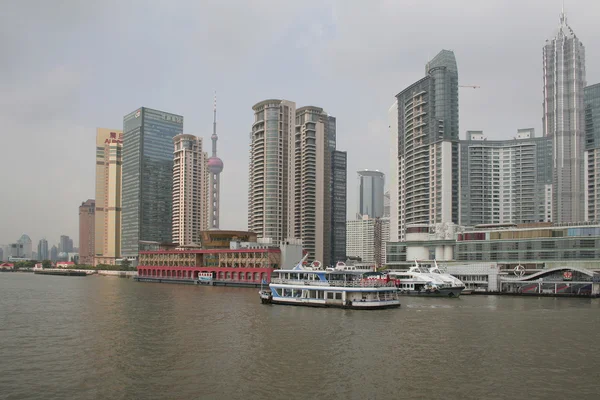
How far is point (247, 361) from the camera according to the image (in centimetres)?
3906

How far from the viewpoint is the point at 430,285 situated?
95938mm

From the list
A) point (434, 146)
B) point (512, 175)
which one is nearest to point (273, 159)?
point (434, 146)

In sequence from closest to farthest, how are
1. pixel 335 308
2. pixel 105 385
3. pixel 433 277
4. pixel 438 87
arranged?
1. pixel 105 385
2. pixel 335 308
3. pixel 433 277
4. pixel 438 87

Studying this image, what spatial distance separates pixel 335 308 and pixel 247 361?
111ft

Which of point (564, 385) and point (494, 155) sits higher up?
point (494, 155)

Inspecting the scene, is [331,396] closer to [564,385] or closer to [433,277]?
[564,385]

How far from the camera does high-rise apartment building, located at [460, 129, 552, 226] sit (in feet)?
623

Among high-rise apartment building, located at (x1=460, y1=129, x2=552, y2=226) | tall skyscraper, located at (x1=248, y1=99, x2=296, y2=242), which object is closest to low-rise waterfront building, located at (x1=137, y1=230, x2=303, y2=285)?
tall skyscraper, located at (x1=248, y1=99, x2=296, y2=242)

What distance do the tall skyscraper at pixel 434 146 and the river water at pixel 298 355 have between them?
97933 millimetres

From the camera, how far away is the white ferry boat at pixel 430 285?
311 ft

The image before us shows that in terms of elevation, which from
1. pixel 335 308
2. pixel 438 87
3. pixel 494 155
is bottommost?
pixel 335 308

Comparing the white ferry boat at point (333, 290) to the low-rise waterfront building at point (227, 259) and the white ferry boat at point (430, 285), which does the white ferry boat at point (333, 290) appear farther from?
the low-rise waterfront building at point (227, 259)

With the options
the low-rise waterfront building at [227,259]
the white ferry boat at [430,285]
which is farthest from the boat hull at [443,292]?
the low-rise waterfront building at [227,259]

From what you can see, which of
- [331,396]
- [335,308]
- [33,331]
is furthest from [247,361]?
[335,308]
